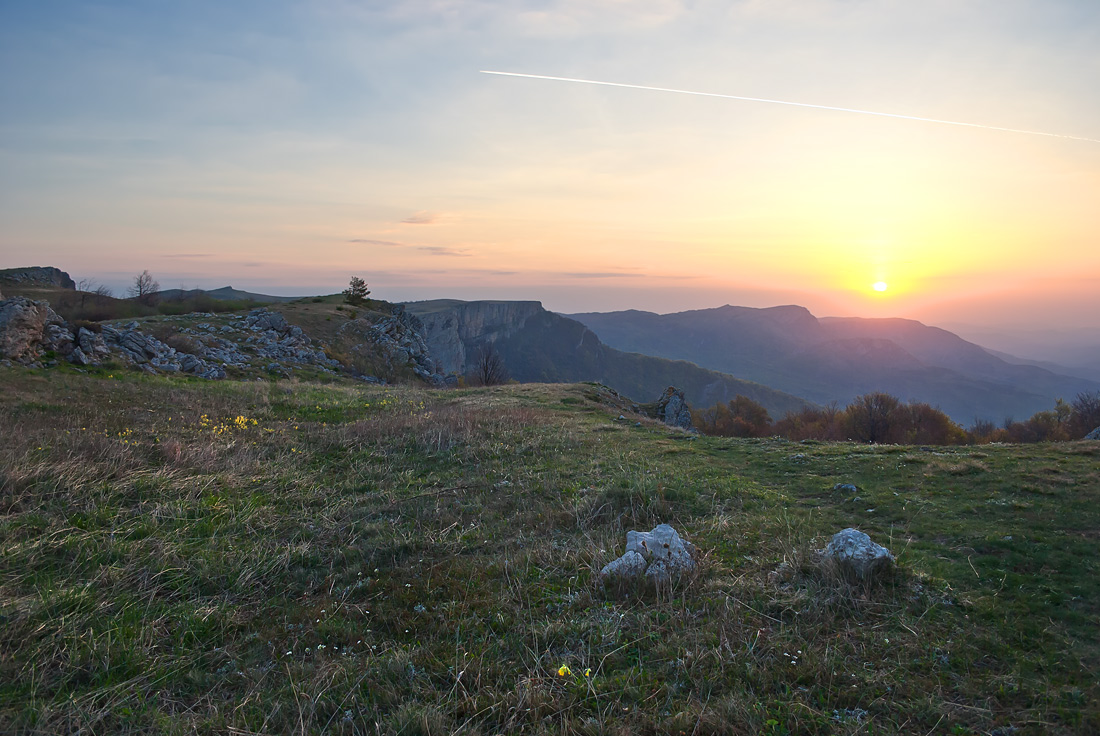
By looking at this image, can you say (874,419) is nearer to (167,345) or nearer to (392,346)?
(392,346)

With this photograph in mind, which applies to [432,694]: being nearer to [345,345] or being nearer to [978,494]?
[978,494]

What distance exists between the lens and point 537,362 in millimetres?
189500

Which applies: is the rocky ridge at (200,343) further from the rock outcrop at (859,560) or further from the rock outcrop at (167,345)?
the rock outcrop at (859,560)

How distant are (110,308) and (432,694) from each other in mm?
59288

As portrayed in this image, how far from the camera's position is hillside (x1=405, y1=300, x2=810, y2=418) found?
159m

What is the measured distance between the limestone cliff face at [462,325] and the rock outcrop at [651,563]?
135400 mm

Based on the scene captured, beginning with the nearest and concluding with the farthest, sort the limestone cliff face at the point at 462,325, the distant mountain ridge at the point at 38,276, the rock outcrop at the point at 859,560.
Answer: the rock outcrop at the point at 859,560 → the distant mountain ridge at the point at 38,276 → the limestone cliff face at the point at 462,325

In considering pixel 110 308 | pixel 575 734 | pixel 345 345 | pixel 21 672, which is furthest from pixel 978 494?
pixel 110 308

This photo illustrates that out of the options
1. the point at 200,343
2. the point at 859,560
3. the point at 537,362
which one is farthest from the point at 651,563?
the point at 537,362

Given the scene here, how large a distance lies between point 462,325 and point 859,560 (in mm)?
173557

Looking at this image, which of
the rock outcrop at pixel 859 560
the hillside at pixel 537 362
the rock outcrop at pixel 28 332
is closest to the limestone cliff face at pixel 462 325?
the hillside at pixel 537 362

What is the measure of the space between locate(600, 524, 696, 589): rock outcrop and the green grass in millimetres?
214

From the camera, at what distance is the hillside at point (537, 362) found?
522 feet

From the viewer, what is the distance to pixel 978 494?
8297 mm
